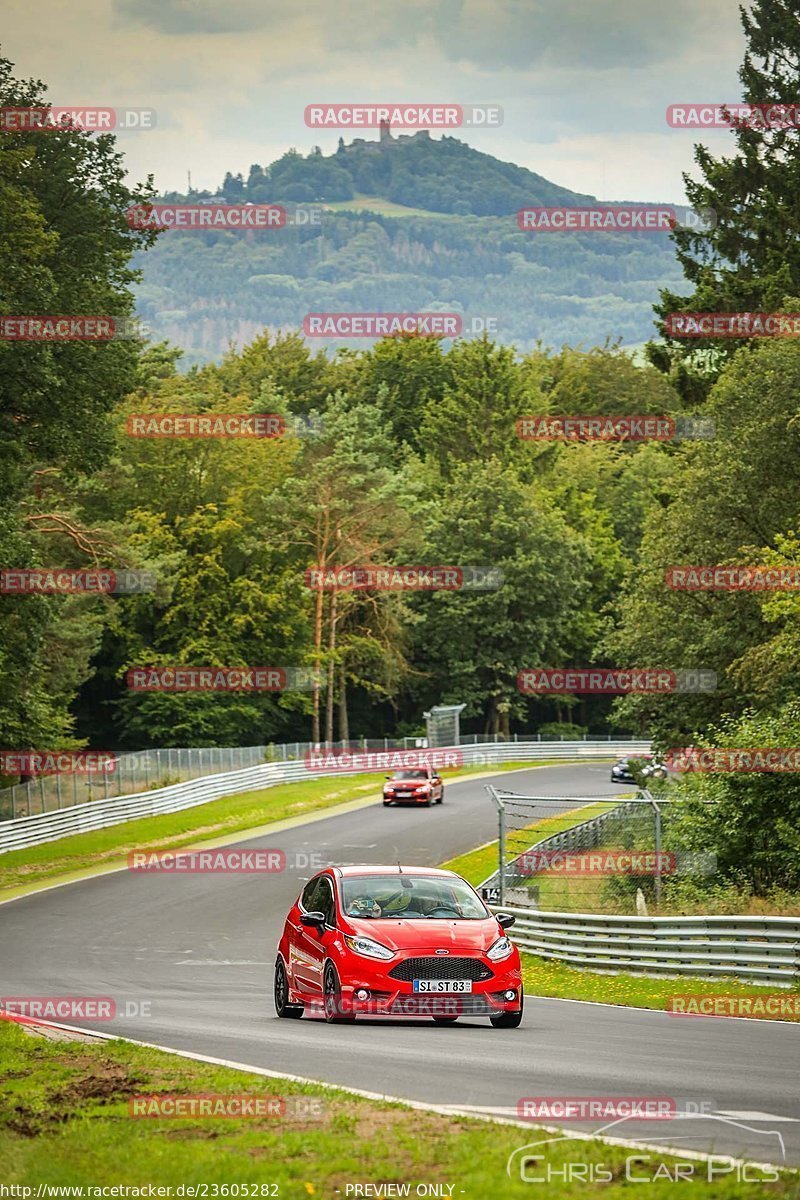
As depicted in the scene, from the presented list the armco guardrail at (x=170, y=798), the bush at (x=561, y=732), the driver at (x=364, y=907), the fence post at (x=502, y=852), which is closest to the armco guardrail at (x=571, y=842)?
the fence post at (x=502, y=852)

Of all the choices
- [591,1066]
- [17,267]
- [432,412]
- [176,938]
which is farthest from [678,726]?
[432,412]

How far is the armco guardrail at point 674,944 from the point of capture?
19562 mm

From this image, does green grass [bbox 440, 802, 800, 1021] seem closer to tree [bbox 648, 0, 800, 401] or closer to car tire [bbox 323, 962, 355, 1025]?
car tire [bbox 323, 962, 355, 1025]

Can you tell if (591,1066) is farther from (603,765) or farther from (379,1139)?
(603,765)

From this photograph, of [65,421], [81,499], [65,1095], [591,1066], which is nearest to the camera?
[65,1095]

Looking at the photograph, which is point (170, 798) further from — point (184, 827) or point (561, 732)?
point (561, 732)

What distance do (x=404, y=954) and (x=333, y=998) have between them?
974 mm

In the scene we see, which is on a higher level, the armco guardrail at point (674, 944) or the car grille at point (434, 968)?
the car grille at point (434, 968)

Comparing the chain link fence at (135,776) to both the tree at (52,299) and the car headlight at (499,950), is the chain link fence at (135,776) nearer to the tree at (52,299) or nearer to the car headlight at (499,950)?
the tree at (52,299)

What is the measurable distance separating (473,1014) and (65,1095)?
18.3ft

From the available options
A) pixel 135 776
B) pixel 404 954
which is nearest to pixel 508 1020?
pixel 404 954

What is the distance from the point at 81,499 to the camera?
251 feet

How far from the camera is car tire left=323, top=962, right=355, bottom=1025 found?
15.4 m

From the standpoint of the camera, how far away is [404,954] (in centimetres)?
1502
